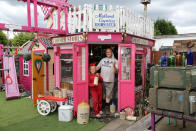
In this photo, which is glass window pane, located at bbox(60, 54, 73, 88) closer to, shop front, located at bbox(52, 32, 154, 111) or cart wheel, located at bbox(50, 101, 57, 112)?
shop front, located at bbox(52, 32, 154, 111)

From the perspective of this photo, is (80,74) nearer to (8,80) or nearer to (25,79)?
(8,80)

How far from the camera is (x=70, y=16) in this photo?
632 cm

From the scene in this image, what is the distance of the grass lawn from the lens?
489cm

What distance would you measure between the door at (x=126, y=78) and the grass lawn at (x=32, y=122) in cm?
122

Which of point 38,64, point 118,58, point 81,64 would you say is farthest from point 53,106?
point 118,58

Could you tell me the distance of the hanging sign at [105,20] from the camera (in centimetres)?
570

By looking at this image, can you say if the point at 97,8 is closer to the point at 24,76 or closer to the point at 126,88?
the point at 126,88

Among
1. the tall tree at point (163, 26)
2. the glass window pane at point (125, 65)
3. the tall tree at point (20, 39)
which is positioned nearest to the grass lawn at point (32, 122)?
the glass window pane at point (125, 65)

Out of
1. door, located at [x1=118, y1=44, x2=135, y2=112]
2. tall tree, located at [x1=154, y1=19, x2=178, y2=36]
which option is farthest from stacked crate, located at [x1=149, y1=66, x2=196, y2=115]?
tall tree, located at [x1=154, y1=19, x2=178, y2=36]

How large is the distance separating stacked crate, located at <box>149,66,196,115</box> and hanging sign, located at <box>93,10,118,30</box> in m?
2.77

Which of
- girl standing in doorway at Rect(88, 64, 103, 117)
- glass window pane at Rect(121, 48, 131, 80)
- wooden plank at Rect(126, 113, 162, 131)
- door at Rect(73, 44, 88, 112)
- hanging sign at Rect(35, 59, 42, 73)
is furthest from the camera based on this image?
hanging sign at Rect(35, 59, 42, 73)

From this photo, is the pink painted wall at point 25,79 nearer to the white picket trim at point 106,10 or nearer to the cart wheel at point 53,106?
the cart wheel at point 53,106

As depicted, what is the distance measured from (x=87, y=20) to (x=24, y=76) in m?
7.21

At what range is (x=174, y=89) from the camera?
3205 mm
